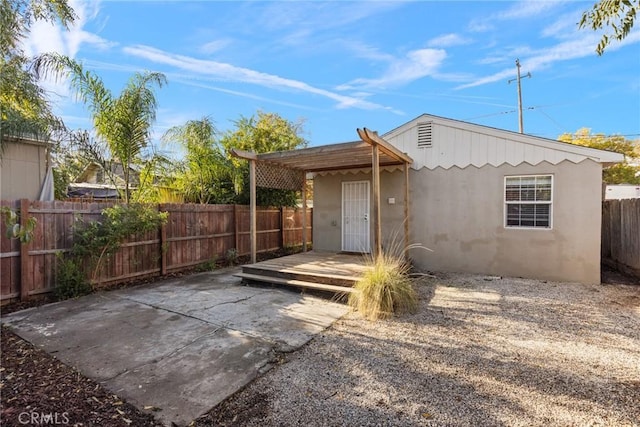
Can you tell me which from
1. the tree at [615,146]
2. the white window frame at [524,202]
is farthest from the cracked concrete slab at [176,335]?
the tree at [615,146]

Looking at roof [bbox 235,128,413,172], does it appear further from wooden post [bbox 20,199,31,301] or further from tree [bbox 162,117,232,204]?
wooden post [bbox 20,199,31,301]

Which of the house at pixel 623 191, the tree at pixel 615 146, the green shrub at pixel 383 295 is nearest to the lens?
the green shrub at pixel 383 295

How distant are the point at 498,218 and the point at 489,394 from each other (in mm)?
5237

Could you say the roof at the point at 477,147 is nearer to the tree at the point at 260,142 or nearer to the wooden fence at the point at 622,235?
the wooden fence at the point at 622,235

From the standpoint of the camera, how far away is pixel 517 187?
673 cm

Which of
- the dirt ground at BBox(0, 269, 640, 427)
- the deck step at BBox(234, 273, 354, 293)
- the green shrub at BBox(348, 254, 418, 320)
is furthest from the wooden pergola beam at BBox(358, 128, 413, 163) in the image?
the dirt ground at BBox(0, 269, 640, 427)

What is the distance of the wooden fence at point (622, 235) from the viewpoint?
21.2 feet

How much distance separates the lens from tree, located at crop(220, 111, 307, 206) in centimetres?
943

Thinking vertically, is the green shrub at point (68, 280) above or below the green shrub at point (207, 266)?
above

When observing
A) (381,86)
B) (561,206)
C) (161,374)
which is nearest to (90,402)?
(161,374)

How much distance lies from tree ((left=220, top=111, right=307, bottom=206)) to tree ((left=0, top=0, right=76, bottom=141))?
13.7 ft

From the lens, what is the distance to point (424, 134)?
755cm

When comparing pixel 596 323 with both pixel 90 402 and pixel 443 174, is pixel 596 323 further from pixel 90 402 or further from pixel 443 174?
pixel 90 402

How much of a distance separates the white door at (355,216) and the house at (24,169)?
22.7 feet
